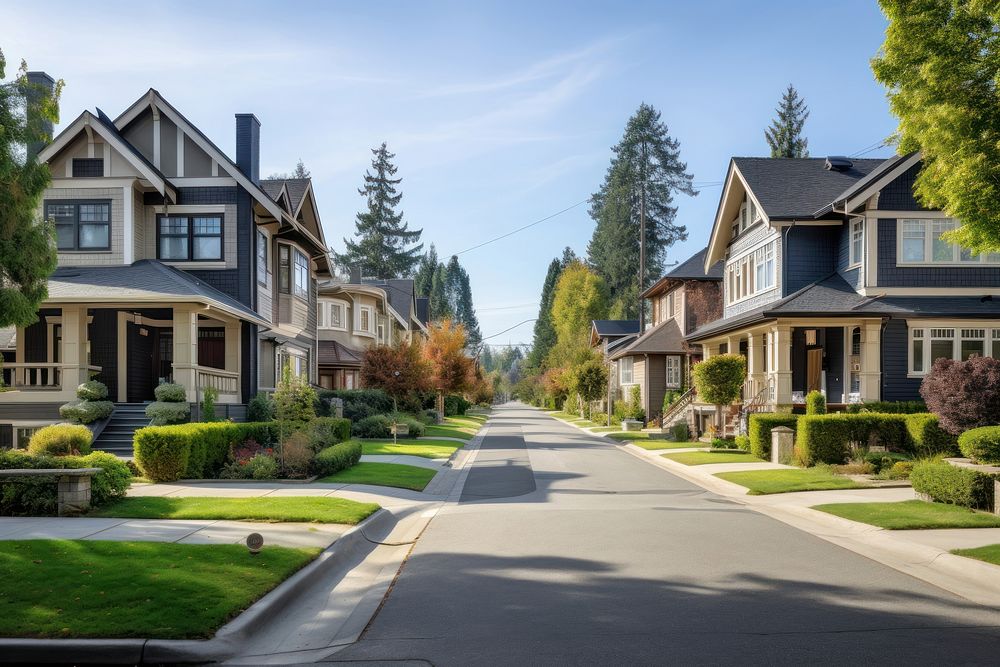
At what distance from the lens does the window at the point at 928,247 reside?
85.4 ft

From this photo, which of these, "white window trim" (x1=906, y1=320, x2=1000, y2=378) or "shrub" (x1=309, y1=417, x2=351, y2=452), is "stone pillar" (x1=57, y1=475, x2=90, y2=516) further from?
"white window trim" (x1=906, y1=320, x2=1000, y2=378)

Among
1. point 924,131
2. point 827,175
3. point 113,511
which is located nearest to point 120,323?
point 113,511

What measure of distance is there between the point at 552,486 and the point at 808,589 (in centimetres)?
1005

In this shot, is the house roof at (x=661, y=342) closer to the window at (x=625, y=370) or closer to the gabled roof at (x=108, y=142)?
the window at (x=625, y=370)

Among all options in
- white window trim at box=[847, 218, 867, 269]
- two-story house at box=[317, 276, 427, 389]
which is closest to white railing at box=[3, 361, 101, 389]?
two-story house at box=[317, 276, 427, 389]

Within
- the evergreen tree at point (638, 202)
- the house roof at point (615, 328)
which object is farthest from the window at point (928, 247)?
the evergreen tree at point (638, 202)

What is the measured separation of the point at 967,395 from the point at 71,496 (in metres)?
19.7

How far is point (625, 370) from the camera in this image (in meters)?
51.1

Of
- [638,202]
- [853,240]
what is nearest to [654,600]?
[853,240]

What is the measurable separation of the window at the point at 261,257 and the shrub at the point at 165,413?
22.5 feet

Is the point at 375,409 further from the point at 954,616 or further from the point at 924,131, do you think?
the point at 954,616

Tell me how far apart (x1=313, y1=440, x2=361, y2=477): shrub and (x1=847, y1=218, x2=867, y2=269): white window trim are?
17.5 m

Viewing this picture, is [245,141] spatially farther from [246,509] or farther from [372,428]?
[246,509]

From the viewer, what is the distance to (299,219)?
3241 cm
